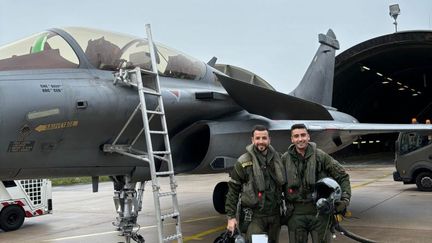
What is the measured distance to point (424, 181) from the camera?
12969mm

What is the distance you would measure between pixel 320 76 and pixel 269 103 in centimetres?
561

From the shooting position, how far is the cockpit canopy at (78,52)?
186 inches

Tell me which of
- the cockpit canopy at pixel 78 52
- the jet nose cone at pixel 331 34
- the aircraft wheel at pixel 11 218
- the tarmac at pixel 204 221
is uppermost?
the jet nose cone at pixel 331 34

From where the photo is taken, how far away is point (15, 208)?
905cm

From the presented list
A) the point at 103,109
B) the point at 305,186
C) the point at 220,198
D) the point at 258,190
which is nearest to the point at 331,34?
the point at 220,198

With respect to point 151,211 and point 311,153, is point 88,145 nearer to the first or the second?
point 311,153

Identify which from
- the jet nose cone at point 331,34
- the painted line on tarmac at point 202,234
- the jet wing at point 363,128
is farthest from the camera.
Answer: the jet nose cone at point 331,34

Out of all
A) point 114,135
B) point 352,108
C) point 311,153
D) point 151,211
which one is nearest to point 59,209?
point 151,211

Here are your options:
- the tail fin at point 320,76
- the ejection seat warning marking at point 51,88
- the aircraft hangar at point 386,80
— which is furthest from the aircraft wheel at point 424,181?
the ejection seat warning marking at point 51,88

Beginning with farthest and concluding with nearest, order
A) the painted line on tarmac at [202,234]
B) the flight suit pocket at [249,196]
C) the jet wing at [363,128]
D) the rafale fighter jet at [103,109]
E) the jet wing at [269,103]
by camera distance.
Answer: the jet wing at [363,128] → the painted line on tarmac at [202,234] → the jet wing at [269,103] → the rafale fighter jet at [103,109] → the flight suit pocket at [249,196]

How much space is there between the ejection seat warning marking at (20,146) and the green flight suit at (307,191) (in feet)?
8.29

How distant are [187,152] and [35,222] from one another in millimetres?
5527

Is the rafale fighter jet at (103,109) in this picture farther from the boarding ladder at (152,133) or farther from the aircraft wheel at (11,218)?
the aircraft wheel at (11,218)

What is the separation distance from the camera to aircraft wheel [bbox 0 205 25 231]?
8781 mm
